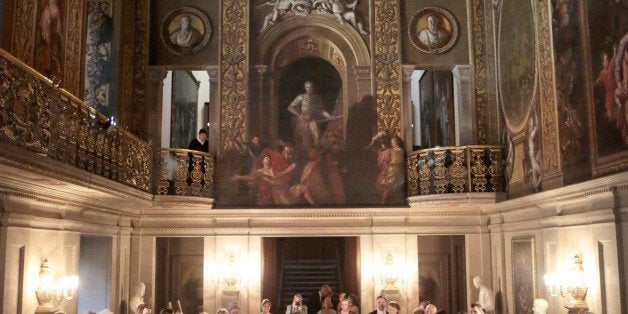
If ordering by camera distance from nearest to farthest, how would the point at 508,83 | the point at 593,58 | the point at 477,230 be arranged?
the point at 593,58 → the point at 508,83 → the point at 477,230

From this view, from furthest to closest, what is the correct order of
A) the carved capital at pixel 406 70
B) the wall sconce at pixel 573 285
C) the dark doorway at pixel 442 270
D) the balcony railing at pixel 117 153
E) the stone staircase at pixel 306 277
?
the stone staircase at pixel 306 277
the dark doorway at pixel 442 270
the carved capital at pixel 406 70
the wall sconce at pixel 573 285
the balcony railing at pixel 117 153

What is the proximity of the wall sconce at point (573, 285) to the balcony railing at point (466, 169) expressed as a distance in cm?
398

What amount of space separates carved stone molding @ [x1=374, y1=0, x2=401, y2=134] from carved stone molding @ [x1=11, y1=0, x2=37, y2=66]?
27.6 ft

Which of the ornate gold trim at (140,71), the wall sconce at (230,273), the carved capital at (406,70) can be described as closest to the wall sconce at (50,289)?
the wall sconce at (230,273)

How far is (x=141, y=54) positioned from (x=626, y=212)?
38.3 feet

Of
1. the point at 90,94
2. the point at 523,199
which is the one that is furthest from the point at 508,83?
the point at 90,94

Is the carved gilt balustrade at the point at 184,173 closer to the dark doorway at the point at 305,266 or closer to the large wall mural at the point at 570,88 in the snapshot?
the dark doorway at the point at 305,266

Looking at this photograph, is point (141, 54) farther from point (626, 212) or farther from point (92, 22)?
point (626, 212)

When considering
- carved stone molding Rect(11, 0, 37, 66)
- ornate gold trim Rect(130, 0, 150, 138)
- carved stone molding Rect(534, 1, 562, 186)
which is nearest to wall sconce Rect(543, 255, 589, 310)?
carved stone molding Rect(534, 1, 562, 186)

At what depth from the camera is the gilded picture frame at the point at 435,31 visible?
17641 mm

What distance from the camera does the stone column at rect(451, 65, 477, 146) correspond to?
17.2m

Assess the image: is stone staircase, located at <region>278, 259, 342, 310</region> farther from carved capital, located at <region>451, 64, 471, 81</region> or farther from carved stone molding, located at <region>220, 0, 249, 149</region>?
carved capital, located at <region>451, 64, 471, 81</region>

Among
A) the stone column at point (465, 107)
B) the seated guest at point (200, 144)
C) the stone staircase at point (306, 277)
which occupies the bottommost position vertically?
the stone staircase at point (306, 277)

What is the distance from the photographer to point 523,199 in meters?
14.1
